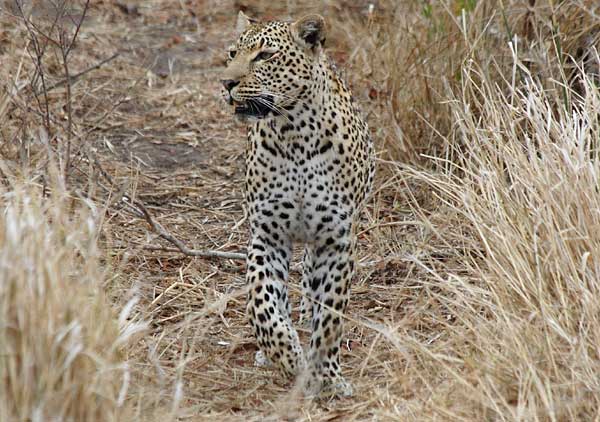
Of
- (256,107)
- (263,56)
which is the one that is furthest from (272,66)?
(256,107)

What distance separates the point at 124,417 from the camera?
4.52 m

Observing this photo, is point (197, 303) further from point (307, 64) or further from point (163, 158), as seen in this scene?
point (163, 158)

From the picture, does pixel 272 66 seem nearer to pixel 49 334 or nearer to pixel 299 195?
pixel 299 195

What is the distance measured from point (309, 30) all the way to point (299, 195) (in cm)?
78

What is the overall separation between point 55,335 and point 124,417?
0.44 meters

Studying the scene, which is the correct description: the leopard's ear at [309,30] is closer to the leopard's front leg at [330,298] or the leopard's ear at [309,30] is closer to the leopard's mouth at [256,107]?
the leopard's mouth at [256,107]

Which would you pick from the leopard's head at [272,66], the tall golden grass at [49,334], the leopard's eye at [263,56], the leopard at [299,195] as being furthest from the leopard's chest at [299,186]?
the tall golden grass at [49,334]

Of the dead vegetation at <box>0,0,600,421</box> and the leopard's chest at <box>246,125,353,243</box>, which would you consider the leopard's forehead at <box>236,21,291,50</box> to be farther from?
the dead vegetation at <box>0,0,600,421</box>

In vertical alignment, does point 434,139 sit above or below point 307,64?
below

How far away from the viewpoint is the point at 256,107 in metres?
5.87

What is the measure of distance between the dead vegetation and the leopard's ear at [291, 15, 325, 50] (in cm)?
77

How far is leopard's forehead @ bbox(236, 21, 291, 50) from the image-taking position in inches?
235

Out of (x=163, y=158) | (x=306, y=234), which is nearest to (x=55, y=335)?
(x=306, y=234)

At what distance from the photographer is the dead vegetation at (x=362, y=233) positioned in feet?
14.9
